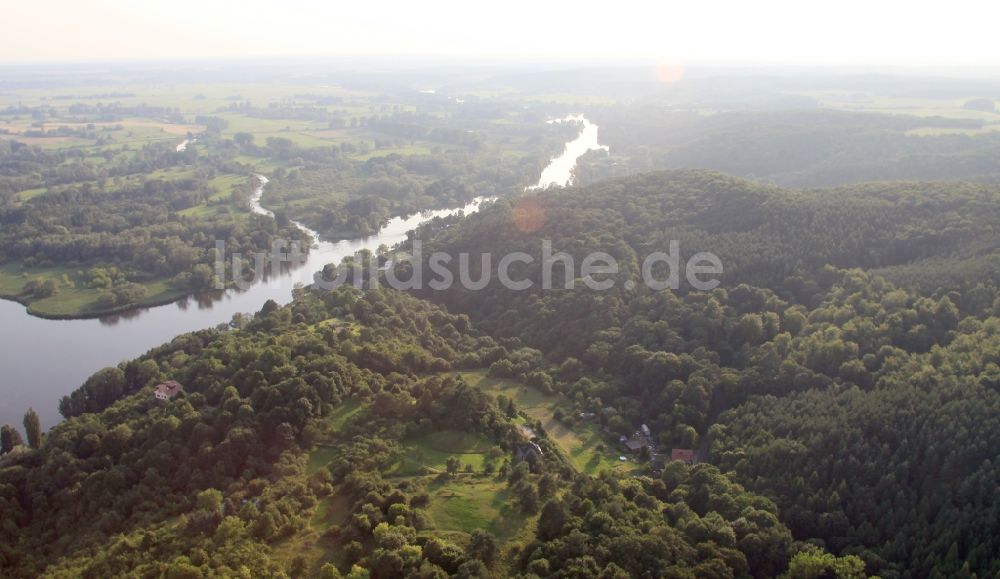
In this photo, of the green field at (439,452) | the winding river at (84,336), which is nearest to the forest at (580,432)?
the green field at (439,452)

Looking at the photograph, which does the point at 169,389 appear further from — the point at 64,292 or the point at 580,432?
the point at 64,292

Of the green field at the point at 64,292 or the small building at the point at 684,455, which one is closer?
the small building at the point at 684,455

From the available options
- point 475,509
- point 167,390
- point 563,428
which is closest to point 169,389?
point 167,390

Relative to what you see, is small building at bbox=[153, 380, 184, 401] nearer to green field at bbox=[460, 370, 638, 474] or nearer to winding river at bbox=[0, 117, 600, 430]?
winding river at bbox=[0, 117, 600, 430]

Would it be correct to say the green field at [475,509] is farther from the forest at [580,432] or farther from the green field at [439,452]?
the green field at [439,452]

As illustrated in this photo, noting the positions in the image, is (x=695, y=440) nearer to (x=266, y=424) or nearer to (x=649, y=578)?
(x=649, y=578)

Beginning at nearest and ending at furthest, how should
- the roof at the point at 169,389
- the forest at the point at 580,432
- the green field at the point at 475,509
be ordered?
the forest at the point at 580,432, the green field at the point at 475,509, the roof at the point at 169,389

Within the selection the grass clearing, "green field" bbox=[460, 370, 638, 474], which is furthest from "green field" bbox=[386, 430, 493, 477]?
"green field" bbox=[460, 370, 638, 474]

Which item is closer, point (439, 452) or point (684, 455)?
point (439, 452)
